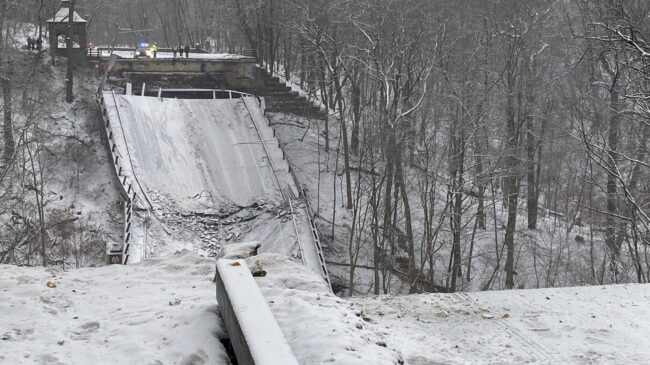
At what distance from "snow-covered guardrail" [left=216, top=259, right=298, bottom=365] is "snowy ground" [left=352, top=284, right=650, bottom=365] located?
216 cm

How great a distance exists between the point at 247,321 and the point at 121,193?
2238 cm

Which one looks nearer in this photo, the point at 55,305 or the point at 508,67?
the point at 55,305

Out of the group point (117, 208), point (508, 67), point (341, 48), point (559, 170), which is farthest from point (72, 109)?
point (559, 170)

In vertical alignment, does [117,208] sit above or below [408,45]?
below

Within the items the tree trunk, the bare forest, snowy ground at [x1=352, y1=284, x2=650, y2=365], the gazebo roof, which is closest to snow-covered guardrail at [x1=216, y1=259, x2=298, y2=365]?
snowy ground at [x1=352, y1=284, x2=650, y2=365]

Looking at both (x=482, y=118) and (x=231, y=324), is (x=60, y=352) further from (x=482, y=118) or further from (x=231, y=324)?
(x=482, y=118)

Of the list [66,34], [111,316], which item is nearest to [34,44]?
[66,34]

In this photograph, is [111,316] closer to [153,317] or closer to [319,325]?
[153,317]

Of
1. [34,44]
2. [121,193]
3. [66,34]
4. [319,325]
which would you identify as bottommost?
[121,193]

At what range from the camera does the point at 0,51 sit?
3078 centimetres

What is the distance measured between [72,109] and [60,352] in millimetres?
29424

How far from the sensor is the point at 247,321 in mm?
6539

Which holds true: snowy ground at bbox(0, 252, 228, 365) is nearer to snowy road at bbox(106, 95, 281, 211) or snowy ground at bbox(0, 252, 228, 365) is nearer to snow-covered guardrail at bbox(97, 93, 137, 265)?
snow-covered guardrail at bbox(97, 93, 137, 265)

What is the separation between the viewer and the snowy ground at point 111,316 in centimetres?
697
